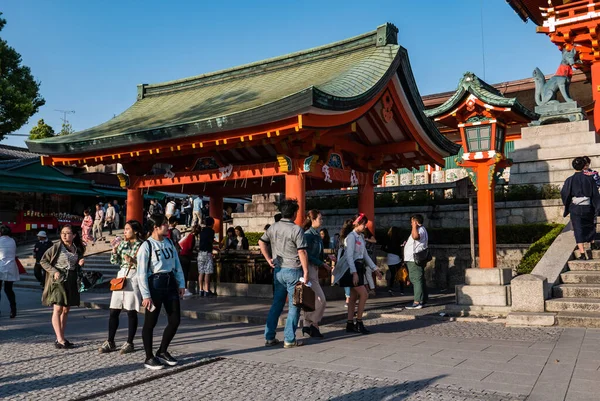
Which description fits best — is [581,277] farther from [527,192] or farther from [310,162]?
[527,192]

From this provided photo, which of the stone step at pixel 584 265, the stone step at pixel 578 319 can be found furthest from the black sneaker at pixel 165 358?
the stone step at pixel 584 265

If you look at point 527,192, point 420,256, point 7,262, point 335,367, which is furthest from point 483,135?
point 7,262

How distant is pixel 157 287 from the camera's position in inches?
236

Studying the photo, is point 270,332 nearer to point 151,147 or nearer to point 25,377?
point 25,377

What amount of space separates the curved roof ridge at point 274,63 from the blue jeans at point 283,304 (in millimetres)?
7839

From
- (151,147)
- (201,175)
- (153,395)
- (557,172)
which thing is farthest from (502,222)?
(153,395)

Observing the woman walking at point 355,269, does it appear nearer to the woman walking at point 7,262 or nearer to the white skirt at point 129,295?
the white skirt at point 129,295

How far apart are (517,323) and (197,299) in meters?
7.02

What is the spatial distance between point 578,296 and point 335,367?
17.1ft

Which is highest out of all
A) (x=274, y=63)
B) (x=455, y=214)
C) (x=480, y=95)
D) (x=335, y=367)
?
(x=274, y=63)

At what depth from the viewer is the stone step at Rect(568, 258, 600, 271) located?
945cm

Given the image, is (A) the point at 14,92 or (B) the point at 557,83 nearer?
(B) the point at 557,83

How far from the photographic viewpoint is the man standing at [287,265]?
685 cm

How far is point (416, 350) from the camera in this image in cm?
664
